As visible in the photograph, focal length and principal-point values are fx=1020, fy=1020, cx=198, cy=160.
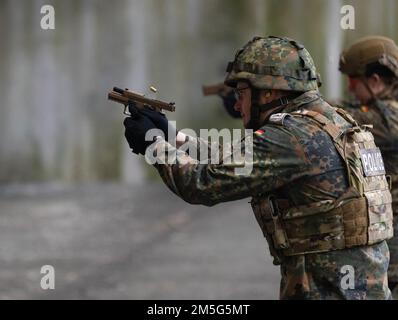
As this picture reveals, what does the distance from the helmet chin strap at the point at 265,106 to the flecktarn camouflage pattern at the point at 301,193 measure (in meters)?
0.08

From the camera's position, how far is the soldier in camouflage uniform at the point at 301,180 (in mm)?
3986

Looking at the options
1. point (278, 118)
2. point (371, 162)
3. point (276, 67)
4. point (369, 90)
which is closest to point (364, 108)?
point (369, 90)

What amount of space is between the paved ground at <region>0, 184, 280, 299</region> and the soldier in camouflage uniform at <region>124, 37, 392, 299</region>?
13.0ft

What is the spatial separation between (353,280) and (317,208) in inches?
13.0

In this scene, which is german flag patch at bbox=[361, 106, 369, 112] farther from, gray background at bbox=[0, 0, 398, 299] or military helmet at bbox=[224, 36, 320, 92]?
gray background at bbox=[0, 0, 398, 299]

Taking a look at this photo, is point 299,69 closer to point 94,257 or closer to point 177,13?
point 94,257

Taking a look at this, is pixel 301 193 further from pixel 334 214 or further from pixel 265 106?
pixel 265 106

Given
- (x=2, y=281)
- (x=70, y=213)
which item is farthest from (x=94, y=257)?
(x=70, y=213)

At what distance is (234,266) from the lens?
9.38m

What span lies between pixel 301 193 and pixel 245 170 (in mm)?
259

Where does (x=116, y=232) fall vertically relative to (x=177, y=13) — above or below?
below

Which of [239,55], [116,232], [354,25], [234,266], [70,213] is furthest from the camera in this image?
[354,25]

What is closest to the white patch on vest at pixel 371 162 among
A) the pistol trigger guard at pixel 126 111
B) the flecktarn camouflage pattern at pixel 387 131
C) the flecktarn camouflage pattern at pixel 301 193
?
the flecktarn camouflage pattern at pixel 301 193

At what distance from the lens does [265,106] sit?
13.8 ft
